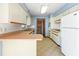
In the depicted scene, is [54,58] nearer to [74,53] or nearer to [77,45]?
[77,45]

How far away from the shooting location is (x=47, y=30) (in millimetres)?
11031

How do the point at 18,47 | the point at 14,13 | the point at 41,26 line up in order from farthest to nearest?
the point at 41,26
the point at 14,13
the point at 18,47

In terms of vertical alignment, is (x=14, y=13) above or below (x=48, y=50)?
above

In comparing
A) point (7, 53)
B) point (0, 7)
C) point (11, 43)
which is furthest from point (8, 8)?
point (7, 53)

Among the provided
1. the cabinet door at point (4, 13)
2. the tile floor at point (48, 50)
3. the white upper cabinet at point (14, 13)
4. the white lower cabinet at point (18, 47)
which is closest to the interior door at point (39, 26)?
the tile floor at point (48, 50)

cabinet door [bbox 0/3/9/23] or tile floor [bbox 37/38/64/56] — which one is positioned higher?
cabinet door [bbox 0/3/9/23]

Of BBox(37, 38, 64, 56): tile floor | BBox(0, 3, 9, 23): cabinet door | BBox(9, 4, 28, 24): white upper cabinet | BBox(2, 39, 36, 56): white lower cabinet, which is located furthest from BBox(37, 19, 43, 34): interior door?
BBox(0, 3, 9, 23): cabinet door

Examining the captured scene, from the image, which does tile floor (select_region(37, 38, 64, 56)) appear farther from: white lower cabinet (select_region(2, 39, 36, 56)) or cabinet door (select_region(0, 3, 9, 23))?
cabinet door (select_region(0, 3, 9, 23))

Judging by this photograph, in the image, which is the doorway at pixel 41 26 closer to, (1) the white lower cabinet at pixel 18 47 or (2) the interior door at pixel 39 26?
(2) the interior door at pixel 39 26

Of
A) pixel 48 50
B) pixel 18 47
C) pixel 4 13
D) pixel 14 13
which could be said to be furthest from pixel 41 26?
pixel 4 13

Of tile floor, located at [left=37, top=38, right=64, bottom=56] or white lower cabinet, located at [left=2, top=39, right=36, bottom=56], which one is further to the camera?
tile floor, located at [left=37, top=38, right=64, bottom=56]

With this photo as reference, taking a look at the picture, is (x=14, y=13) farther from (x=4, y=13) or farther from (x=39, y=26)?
(x=39, y=26)

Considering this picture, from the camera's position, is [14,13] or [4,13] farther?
[14,13]

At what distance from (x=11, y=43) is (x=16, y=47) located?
0.18 metres
